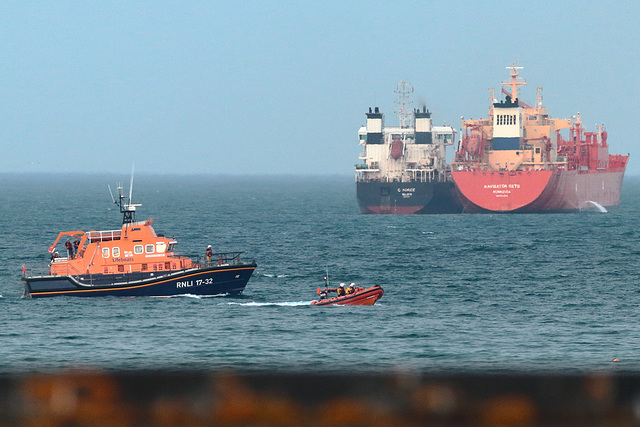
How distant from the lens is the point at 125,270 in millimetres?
40531

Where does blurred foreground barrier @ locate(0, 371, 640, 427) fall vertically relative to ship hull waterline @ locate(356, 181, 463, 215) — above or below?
above

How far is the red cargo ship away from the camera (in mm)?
117500

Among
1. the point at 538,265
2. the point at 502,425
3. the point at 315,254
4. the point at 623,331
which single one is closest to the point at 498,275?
the point at 538,265

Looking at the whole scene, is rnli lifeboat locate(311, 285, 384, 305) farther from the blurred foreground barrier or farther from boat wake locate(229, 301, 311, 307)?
the blurred foreground barrier

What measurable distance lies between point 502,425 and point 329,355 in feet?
77.3

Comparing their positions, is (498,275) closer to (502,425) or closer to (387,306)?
(387,306)

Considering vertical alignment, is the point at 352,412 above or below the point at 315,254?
above

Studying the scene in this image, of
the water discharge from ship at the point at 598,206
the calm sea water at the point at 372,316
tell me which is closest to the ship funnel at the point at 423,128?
the water discharge from ship at the point at 598,206

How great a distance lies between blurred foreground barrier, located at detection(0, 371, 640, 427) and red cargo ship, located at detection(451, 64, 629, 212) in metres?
112

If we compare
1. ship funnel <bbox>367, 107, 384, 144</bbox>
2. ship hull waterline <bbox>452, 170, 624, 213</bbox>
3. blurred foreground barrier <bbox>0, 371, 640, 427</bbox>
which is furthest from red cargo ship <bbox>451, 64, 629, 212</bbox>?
blurred foreground barrier <bbox>0, 371, 640, 427</bbox>

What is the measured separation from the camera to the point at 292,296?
149 feet

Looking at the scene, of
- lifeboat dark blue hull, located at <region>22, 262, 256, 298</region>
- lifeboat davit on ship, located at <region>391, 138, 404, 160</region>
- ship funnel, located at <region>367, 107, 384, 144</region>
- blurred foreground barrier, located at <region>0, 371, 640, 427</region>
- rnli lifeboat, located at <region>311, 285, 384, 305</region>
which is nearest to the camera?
blurred foreground barrier, located at <region>0, 371, 640, 427</region>

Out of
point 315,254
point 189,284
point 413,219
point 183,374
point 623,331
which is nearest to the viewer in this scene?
point 183,374

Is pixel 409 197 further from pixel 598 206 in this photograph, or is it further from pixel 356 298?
pixel 356 298
